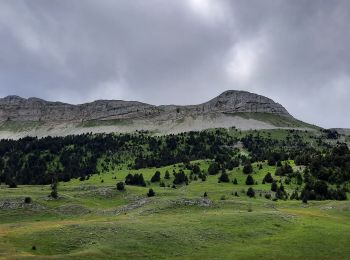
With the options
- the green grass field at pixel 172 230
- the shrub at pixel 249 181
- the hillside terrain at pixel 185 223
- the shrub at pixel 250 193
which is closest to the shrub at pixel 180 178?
the hillside terrain at pixel 185 223

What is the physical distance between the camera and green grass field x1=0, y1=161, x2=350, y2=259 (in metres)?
50.9

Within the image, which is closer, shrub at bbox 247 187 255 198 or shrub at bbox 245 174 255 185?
shrub at bbox 247 187 255 198

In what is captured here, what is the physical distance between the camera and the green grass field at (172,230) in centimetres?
5091

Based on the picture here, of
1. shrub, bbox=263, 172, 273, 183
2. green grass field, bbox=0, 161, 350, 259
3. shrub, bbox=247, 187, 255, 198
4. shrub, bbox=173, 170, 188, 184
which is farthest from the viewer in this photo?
shrub, bbox=173, 170, 188, 184

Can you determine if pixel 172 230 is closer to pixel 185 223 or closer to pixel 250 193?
pixel 185 223

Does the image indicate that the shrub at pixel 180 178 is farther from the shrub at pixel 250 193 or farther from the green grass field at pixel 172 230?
the green grass field at pixel 172 230

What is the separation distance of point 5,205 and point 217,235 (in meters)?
41.1

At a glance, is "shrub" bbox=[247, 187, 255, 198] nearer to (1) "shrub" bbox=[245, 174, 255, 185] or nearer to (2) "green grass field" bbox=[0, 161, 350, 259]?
(2) "green grass field" bbox=[0, 161, 350, 259]

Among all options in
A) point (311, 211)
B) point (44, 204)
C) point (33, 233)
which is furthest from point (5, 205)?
point (311, 211)

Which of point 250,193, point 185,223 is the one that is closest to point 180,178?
point 250,193

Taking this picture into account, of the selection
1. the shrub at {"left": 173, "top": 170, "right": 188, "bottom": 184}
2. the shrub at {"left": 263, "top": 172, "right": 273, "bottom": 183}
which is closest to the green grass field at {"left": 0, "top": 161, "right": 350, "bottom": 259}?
the shrub at {"left": 263, "top": 172, "right": 273, "bottom": 183}

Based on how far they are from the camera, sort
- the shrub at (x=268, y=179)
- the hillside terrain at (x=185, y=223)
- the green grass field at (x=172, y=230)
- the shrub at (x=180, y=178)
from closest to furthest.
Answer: the green grass field at (x=172, y=230), the hillside terrain at (x=185, y=223), the shrub at (x=268, y=179), the shrub at (x=180, y=178)

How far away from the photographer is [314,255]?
172 feet

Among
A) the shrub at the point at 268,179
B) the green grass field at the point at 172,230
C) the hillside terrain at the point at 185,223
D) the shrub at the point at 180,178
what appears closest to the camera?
the green grass field at the point at 172,230
